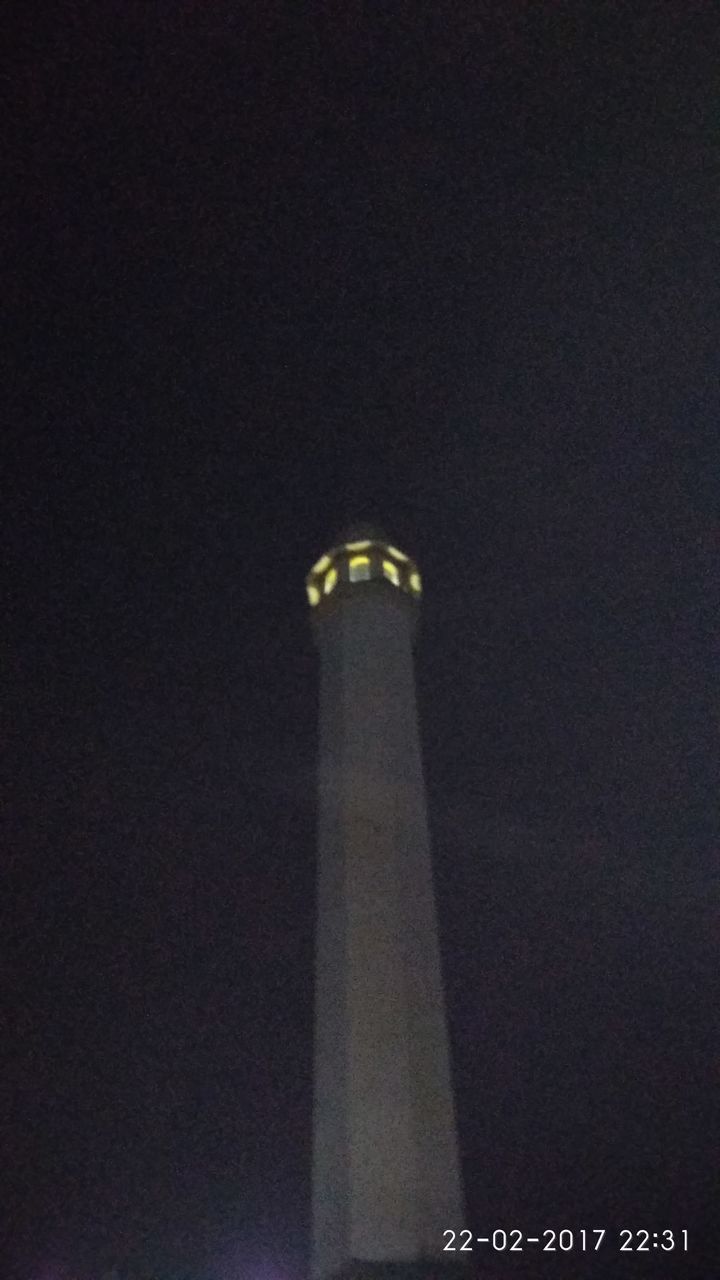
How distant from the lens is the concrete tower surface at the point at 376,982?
59.4ft

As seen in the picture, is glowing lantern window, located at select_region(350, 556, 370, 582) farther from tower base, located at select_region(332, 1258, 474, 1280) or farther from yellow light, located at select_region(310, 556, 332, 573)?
tower base, located at select_region(332, 1258, 474, 1280)

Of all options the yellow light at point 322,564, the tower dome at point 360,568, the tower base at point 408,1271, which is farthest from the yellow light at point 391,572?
the tower base at point 408,1271

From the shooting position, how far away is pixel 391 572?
96.1ft

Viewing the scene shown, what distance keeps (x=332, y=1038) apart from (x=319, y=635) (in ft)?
36.4

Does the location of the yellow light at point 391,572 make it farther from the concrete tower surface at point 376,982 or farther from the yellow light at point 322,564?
the yellow light at point 322,564

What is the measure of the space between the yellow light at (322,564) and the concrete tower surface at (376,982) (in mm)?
1528

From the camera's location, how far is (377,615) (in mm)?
28000

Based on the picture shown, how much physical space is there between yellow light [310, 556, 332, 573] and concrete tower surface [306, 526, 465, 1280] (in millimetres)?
1528

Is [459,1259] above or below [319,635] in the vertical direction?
below

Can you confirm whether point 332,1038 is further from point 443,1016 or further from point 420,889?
point 420,889

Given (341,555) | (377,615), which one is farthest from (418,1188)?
(341,555)

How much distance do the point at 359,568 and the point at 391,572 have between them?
81 centimetres

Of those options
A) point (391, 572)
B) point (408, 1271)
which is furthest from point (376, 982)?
point (391, 572)

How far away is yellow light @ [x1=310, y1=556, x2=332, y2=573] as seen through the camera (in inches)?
1173
